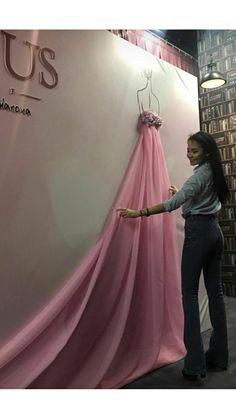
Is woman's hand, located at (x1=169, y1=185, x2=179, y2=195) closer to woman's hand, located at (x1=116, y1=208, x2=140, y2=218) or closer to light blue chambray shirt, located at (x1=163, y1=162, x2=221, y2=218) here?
light blue chambray shirt, located at (x1=163, y1=162, x2=221, y2=218)

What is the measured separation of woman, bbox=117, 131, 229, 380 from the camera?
5.34 feet

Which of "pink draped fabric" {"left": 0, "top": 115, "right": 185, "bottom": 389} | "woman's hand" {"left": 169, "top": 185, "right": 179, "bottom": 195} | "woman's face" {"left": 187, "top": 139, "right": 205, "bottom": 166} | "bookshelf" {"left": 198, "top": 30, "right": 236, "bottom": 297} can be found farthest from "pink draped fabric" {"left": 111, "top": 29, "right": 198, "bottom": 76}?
"bookshelf" {"left": 198, "top": 30, "right": 236, "bottom": 297}

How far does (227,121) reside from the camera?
3541mm

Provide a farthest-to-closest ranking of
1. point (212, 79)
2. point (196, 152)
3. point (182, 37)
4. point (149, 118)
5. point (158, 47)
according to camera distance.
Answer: point (212, 79), point (182, 37), point (158, 47), point (149, 118), point (196, 152)

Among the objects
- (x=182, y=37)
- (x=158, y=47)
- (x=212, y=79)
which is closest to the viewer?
(x=158, y=47)

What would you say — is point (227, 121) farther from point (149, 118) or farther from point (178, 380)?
point (178, 380)

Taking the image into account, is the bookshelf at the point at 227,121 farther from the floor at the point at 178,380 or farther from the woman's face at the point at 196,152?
the woman's face at the point at 196,152

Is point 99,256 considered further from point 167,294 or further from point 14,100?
point 14,100

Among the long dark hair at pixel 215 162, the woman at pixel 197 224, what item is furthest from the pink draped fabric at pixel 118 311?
the long dark hair at pixel 215 162

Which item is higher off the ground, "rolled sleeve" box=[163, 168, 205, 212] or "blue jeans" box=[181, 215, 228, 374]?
"rolled sleeve" box=[163, 168, 205, 212]

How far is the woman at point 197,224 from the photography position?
163 centimetres

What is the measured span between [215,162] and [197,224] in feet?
1.01

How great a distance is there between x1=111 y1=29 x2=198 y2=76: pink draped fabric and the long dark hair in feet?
2.38

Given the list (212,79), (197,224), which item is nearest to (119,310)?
(197,224)
